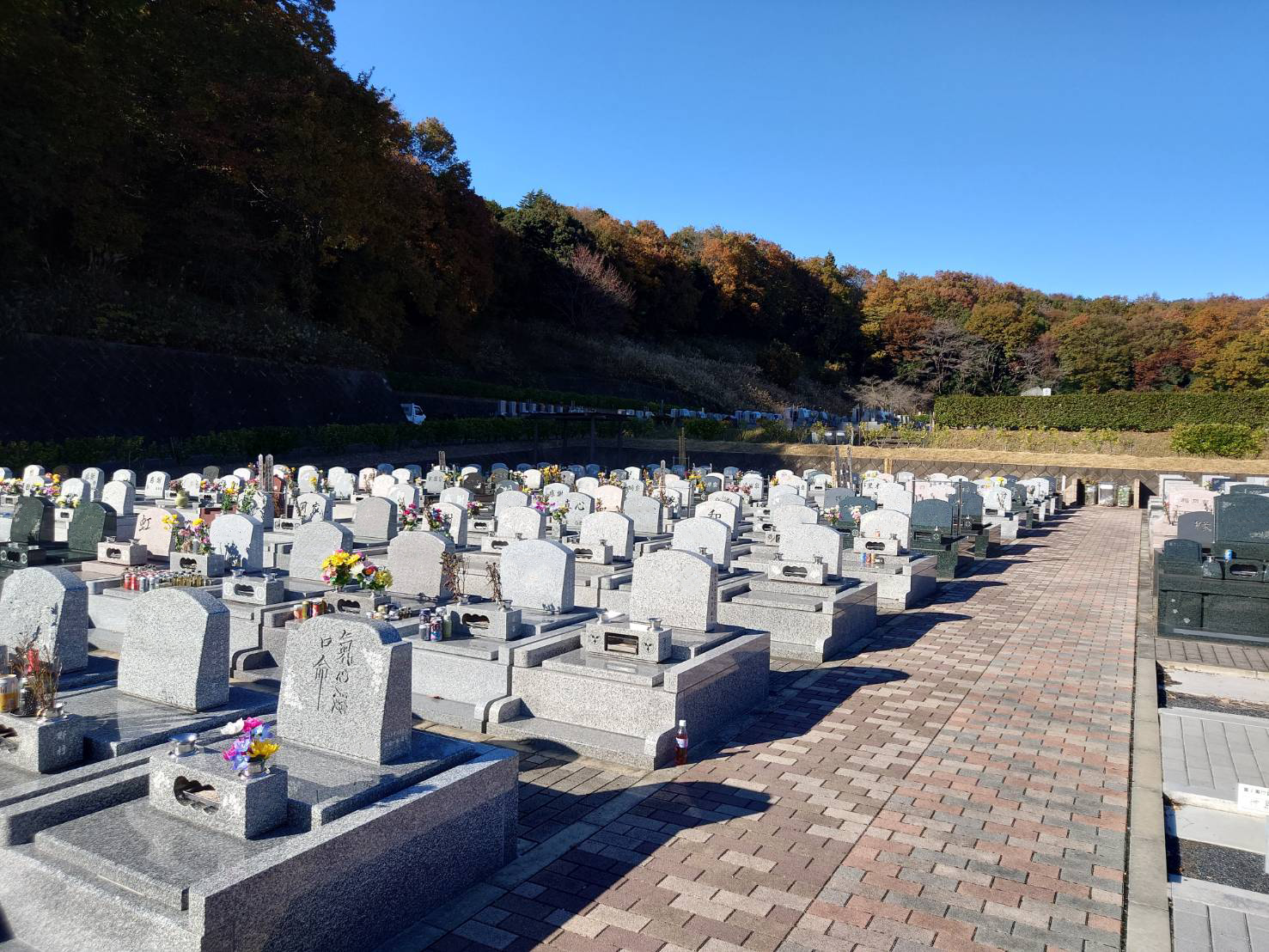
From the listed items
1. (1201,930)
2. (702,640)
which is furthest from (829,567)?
(1201,930)

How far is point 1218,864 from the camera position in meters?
5.24

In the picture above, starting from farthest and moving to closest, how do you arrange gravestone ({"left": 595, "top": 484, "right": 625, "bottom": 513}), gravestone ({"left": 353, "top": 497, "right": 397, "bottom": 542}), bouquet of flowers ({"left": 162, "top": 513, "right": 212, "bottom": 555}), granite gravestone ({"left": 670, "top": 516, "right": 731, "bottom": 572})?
gravestone ({"left": 595, "top": 484, "right": 625, "bottom": 513})
gravestone ({"left": 353, "top": 497, "right": 397, "bottom": 542})
granite gravestone ({"left": 670, "top": 516, "right": 731, "bottom": 572})
bouquet of flowers ({"left": 162, "top": 513, "right": 212, "bottom": 555})

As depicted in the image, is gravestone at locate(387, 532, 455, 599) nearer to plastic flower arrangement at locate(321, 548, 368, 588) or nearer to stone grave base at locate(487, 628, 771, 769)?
plastic flower arrangement at locate(321, 548, 368, 588)

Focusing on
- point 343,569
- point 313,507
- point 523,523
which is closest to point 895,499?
point 523,523

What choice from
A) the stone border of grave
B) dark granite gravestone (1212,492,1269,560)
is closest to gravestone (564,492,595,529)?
the stone border of grave

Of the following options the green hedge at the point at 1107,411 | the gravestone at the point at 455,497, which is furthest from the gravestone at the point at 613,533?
the green hedge at the point at 1107,411

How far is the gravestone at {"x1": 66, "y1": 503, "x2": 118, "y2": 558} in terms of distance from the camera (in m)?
11.9

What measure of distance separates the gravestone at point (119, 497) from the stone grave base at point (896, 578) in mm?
13278

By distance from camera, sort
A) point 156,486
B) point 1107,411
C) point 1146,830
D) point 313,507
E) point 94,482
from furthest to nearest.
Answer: point 1107,411 < point 156,486 < point 94,482 < point 313,507 < point 1146,830

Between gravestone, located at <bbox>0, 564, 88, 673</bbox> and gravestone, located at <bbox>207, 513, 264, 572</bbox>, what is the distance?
4.38 m

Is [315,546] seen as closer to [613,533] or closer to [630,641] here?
[613,533]

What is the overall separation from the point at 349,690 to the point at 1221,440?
113 ft

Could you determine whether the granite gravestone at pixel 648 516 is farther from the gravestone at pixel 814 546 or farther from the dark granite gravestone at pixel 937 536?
the gravestone at pixel 814 546

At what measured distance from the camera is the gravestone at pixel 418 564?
9.31m
